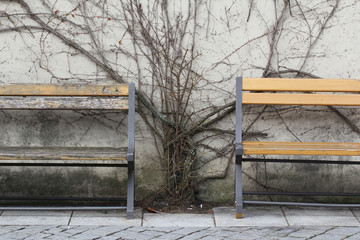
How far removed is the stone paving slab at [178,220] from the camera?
14.8 feet

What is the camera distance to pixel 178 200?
5.08 m

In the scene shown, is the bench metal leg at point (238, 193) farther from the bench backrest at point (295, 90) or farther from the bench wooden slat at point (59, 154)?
the bench wooden slat at point (59, 154)

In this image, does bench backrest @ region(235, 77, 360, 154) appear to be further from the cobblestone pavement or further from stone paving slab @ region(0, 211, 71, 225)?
stone paving slab @ region(0, 211, 71, 225)

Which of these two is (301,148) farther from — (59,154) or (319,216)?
(59,154)

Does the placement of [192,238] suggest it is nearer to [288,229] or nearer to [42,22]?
[288,229]

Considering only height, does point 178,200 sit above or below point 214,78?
below

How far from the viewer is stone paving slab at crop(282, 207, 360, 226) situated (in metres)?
4.51

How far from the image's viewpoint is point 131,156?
14.7 feet

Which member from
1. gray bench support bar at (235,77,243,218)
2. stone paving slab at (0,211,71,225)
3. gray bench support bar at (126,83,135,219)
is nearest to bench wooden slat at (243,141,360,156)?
gray bench support bar at (235,77,243,218)

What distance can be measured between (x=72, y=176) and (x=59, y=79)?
80cm

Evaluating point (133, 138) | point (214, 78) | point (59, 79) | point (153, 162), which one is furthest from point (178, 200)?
point (59, 79)

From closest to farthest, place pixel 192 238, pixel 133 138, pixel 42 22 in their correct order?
1. pixel 192 238
2. pixel 133 138
3. pixel 42 22

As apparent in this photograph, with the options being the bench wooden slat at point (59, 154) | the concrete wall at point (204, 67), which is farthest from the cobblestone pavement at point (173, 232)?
the concrete wall at point (204, 67)

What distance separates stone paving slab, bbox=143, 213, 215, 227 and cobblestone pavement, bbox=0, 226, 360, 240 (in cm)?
11
